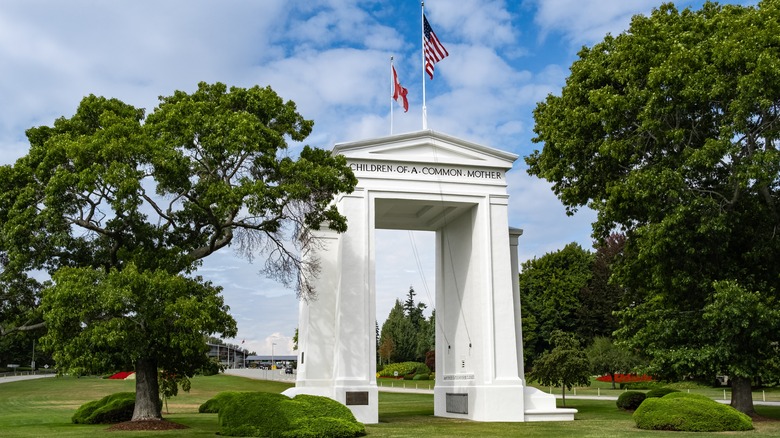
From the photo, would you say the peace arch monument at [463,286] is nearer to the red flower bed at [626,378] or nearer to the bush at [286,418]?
the bush at [286,418]

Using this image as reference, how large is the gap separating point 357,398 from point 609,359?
36172mm

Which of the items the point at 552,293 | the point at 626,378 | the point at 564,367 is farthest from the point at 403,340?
the point at 564,367

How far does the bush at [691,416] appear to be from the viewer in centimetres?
1905

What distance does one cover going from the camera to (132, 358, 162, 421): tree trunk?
2125 centimetres

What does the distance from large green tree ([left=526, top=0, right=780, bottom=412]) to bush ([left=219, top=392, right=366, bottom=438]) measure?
11.1 m

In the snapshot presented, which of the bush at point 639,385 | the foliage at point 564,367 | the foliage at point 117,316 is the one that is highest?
the foliage at point 117,316

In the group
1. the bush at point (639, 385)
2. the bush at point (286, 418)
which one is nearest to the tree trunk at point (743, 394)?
the bush at point (286, 418)

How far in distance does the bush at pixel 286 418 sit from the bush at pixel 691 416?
8.46m

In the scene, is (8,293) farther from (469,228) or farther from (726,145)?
(726,145)

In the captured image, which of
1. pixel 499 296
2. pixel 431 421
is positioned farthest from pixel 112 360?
pixel 499 296

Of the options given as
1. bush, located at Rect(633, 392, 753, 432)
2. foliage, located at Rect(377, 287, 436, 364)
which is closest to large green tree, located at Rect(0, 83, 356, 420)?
bush, located at Rect(633, 392, 753, 432)

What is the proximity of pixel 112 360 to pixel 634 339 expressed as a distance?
16.9 m

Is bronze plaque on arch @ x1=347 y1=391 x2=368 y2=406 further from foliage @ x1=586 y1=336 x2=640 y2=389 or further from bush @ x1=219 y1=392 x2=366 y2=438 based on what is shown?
foliage @ x1=586 y1=336 x2=640 y2=389

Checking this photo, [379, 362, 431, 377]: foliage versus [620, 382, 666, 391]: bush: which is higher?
[379, 362, 431, 377]: foliage
